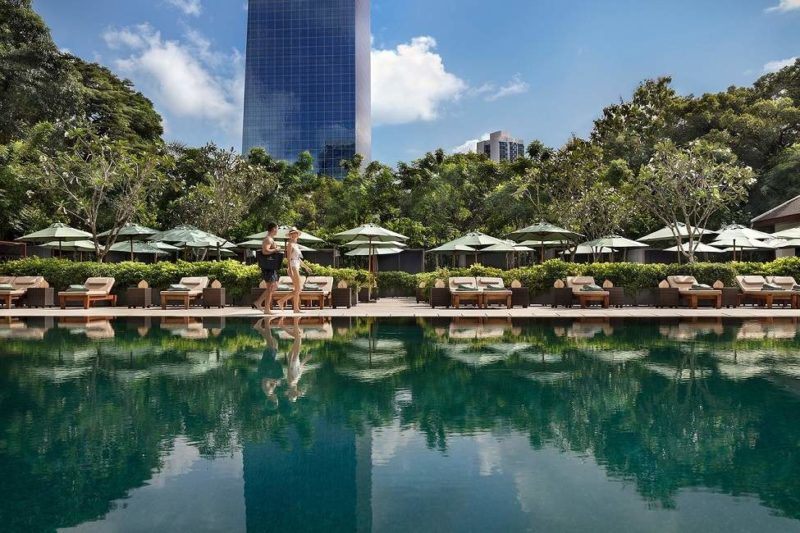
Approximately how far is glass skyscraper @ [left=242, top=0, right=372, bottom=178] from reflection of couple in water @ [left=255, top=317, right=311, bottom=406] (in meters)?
97.4

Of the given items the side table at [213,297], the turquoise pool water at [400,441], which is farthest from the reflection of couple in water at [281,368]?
the side table at [213,297]

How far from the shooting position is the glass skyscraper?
104312 mm

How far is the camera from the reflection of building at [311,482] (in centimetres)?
259

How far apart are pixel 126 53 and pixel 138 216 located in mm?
27568

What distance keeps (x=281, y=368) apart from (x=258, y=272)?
1085 centimetres

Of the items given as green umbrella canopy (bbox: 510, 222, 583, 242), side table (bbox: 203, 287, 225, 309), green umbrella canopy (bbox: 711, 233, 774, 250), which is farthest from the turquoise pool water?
green umbrella canopy (bbox: 711, 233, 774, 250)

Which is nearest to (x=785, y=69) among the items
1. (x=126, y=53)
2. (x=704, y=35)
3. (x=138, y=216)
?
(x=704, y=35)

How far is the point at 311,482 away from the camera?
303 centimetres

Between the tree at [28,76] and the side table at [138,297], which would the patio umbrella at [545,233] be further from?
the tree at [28,76]

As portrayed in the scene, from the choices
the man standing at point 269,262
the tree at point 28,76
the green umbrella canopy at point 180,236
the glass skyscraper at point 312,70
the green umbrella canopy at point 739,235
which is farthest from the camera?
the glass skyscraper at point 312,70

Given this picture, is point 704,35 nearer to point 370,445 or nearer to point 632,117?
point 632,117

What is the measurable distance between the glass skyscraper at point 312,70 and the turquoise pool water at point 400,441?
10025 cm

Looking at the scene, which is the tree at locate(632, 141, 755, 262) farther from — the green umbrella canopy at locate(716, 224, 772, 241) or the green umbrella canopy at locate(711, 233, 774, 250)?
the green umbrella canopy at locate(716, 224, 772, 241)

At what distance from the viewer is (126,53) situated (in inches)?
1977
